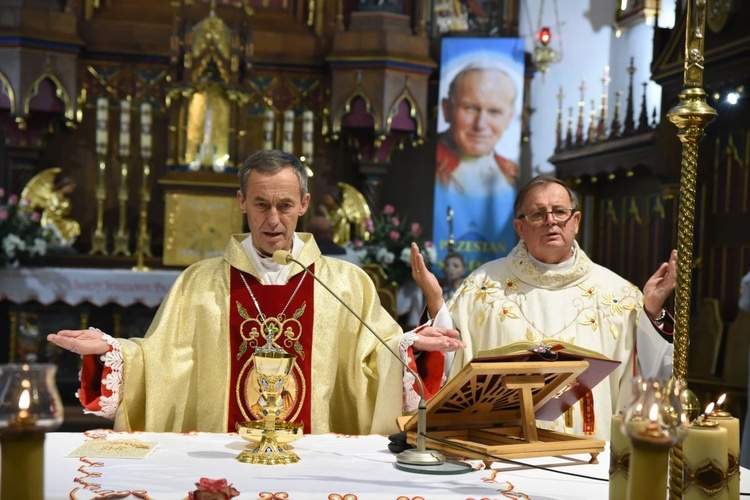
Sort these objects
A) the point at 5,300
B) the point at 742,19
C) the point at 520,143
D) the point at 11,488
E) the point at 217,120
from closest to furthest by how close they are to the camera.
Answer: the point at 11,488
the point at 742,19
the point at 5,300
the point at 217,120
the point at 520,143

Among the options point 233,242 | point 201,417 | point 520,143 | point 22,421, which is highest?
point 520,143

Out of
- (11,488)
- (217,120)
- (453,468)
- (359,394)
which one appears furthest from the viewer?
(217,120)

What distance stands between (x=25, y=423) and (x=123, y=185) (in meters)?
8.08

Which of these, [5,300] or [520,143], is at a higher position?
[520,143]

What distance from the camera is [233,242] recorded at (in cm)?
423

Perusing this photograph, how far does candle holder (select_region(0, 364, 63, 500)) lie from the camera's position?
6.32 ft

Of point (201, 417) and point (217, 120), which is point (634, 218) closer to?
point (217, 120)

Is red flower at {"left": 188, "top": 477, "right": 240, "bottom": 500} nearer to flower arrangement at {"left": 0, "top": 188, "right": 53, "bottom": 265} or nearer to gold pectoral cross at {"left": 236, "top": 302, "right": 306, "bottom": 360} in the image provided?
gold pectoral cross at {"left": 236, "top": 302, "right": 306, "bottom": 360}

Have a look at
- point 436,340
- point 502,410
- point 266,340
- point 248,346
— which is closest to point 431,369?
point 436,340

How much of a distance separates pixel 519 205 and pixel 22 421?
2.92 m

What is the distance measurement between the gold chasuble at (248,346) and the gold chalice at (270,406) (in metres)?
0.96

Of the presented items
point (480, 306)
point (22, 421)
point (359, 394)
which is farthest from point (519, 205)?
point (22, 421)

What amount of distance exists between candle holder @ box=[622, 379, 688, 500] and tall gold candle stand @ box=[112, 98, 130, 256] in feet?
26.6

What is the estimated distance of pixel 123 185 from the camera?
979 cm
